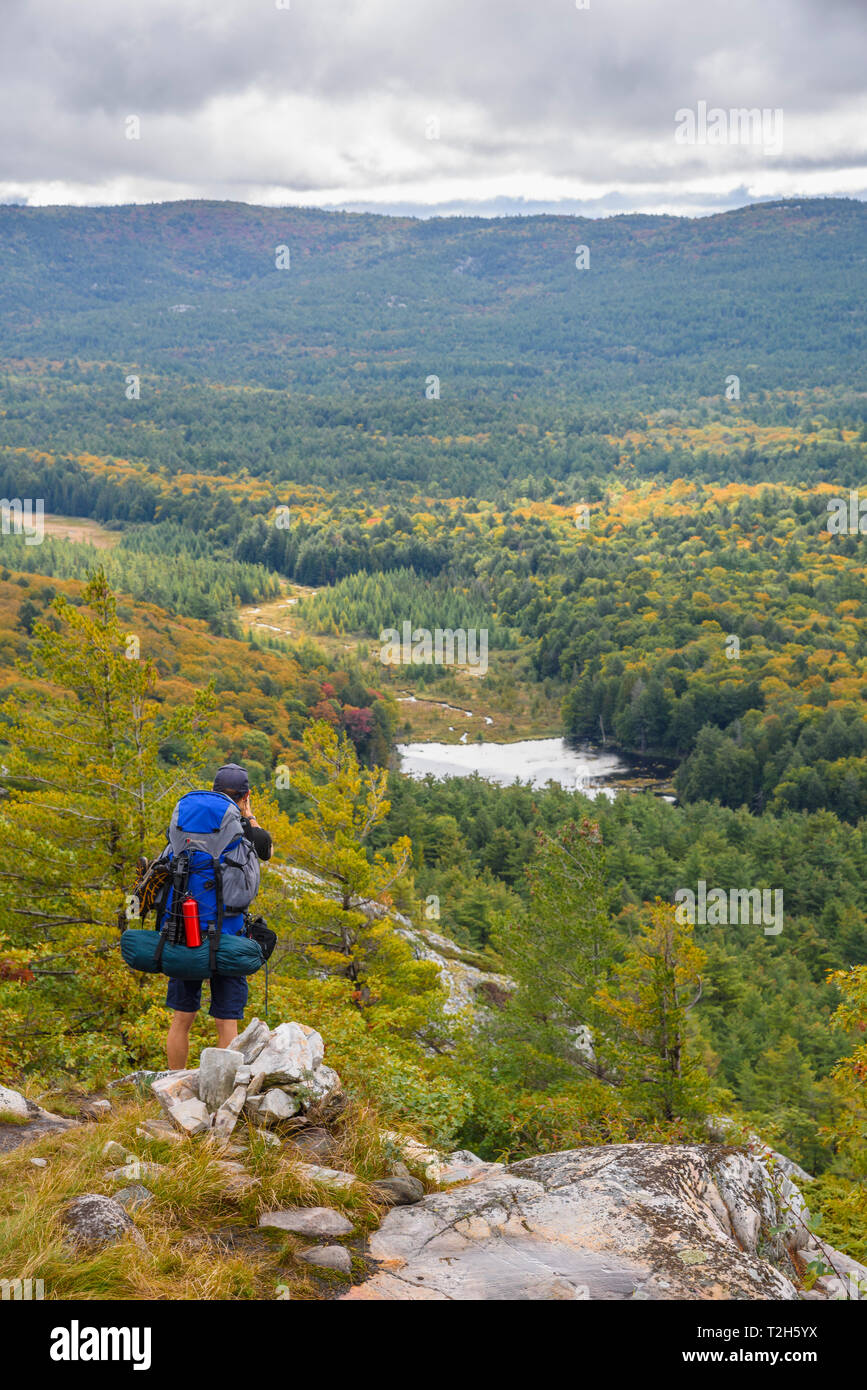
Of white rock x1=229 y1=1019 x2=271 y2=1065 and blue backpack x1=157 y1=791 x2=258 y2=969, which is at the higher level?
blue backpack x1=157 y1=791 x2=258 y2=969

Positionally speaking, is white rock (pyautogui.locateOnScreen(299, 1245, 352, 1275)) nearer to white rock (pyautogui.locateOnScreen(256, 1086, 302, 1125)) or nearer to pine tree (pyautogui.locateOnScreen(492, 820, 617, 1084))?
white rock (pyautogui.locateOnScreen(256, 1086, 302, 1125))

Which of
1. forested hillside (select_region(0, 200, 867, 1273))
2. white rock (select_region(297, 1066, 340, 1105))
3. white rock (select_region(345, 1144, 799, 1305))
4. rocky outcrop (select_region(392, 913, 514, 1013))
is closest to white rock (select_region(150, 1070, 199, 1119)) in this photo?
white rock (select_region(297, 1066, 340, 1105))

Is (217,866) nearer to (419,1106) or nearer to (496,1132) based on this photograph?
(419,1106)

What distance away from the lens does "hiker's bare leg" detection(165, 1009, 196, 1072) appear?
948cm

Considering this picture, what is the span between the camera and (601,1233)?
7.43 meters

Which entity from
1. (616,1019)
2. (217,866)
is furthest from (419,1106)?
(616,1019)

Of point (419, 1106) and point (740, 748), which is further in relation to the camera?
point (740, 748)

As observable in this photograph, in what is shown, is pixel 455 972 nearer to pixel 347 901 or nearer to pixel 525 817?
pixel 347 901

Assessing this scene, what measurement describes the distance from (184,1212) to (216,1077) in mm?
1622

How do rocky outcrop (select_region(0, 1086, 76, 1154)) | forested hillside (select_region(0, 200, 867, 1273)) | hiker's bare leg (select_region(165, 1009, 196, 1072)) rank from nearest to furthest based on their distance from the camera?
rocky outcrop (select_region(0, 1086, 76, 1154)) < hiker's bare leg (select_region(165, 1009, 196, 1072)) < forested hillside (select_region(0, 200, 867, 1273))

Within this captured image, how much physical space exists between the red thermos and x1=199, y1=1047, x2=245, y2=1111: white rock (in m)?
0.95

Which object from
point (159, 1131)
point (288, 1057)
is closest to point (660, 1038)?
point (288, 1057)
